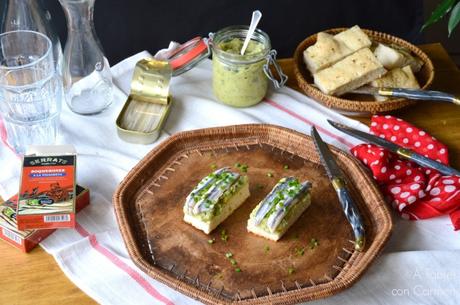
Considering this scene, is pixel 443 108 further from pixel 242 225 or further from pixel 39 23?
pixel 39 23

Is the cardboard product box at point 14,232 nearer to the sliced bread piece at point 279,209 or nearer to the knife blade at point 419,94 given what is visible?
the sliced bread piece at point 279,209

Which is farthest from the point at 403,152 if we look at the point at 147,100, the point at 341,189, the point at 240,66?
the point at 147,100

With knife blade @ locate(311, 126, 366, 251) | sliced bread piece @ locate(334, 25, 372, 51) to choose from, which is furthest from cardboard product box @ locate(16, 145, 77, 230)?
sliced bread piece @ locate(334, 25, 372, 51)

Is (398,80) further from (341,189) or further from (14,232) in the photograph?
(14,232)

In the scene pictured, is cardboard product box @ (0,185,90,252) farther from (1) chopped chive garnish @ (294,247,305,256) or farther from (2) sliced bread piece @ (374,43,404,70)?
(2) sliced bread piece @ (374,43,404,70)

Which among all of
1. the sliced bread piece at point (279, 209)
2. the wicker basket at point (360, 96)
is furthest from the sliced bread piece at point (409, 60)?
the sliced bread piece at point (279, 209)
